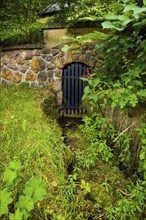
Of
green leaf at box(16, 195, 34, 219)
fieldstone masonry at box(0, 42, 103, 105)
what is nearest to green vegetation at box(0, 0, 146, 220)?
green leaf at box(16, 195, 34, 219)

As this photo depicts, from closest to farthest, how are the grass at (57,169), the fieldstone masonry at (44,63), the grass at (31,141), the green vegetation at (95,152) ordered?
1. the green vegetation at (95,152)
2. the grass at (57,169)
3. the grass at (31,141)
4. the fieldstone masonry at (44,63)

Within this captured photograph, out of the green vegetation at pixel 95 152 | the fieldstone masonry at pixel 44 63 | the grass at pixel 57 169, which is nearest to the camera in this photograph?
the green vegetation at pixel 95 152

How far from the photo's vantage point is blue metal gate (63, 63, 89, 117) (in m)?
4.13

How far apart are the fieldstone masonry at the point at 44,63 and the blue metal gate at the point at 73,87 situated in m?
0.12

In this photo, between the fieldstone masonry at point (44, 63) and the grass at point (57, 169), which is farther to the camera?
the fieldstone masonry at point (44, 63)

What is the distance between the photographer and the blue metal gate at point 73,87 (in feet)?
13.6

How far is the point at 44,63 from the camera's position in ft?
13.4

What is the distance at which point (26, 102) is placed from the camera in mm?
3520

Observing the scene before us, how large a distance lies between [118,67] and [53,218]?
7.47ft

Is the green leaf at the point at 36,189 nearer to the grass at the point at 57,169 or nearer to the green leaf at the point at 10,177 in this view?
the green leaf at the point at 10,177

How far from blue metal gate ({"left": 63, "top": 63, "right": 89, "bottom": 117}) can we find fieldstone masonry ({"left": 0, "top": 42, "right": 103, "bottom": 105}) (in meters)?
0.12

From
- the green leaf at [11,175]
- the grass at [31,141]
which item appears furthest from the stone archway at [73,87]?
the green leaf at [11,175]

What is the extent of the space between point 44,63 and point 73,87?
0.74m

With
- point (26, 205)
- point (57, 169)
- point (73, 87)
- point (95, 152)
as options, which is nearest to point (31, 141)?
point (57, 169)
